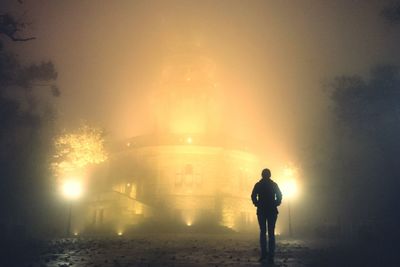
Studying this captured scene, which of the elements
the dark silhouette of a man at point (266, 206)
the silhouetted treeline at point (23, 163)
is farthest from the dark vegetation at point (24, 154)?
the dark silhouette of a man at point (266, 206)

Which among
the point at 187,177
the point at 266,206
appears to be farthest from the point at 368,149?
the point at 266,206

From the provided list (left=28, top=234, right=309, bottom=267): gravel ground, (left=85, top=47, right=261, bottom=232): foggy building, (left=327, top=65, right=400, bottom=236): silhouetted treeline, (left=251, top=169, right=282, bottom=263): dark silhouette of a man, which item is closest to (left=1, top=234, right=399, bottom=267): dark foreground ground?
(left=28, top=234, right=309, bottom=267): gravel ground

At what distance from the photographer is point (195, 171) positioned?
42.7 metres

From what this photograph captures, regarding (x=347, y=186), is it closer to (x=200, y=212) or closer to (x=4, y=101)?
(x=200, y=212)

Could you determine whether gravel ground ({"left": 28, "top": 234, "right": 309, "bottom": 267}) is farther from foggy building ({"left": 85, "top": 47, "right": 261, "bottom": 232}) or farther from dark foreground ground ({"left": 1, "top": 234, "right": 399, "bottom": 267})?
foggy building ({"left": 85, "top": 47, "right": 261, "bottom": 232})

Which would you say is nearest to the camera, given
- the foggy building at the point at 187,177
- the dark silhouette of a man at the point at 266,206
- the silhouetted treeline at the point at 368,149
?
the dark silhouette of a man at the point at 266,206

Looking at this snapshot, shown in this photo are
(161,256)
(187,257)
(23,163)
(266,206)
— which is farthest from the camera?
(23,163)

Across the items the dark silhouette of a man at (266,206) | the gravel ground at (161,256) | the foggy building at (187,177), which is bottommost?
the gravel ground at (161,256)

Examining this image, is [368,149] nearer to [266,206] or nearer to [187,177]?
[187,177]

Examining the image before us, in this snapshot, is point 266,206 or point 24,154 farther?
point 24,154

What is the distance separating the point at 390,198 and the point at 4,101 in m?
33.4

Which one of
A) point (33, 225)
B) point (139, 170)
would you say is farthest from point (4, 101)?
point (139, 170)

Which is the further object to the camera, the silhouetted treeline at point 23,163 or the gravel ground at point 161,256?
the silhouetted treeline at point 23,163

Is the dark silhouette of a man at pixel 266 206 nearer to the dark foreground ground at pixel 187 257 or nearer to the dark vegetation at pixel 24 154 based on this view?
the dark foreground ground at pixel 187 257
